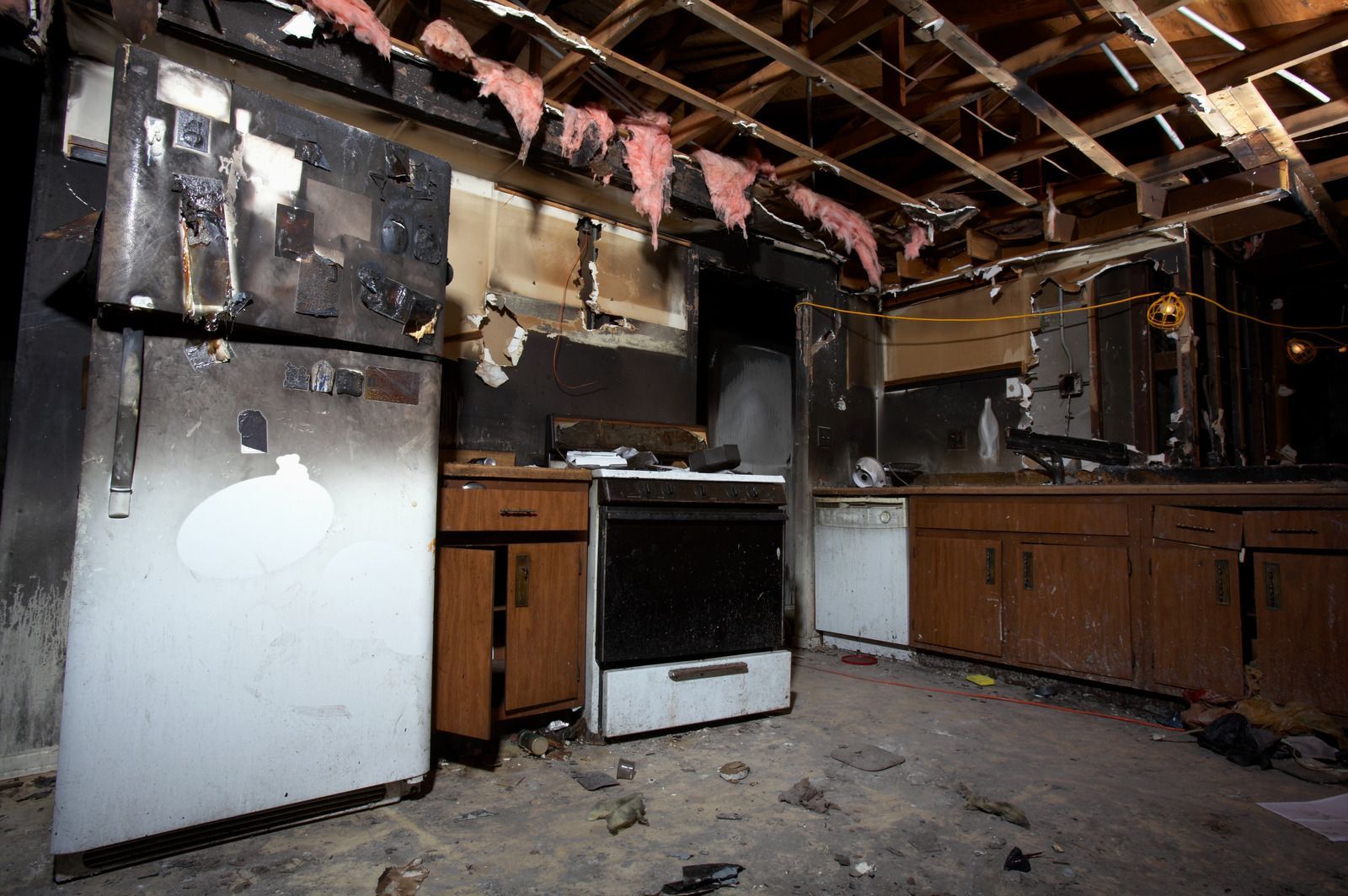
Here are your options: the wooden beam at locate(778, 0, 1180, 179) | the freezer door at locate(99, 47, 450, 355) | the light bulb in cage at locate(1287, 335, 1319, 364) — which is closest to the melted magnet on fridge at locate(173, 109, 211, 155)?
the freezer door at locate(99, 47, 450, 355)

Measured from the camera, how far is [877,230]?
4.18m

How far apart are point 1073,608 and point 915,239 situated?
2.32 metres

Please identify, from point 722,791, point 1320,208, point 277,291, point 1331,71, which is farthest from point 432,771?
point 1320,208

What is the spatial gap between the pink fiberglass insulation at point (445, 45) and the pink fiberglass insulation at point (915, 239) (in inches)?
108

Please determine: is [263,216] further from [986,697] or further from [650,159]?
[986,697]

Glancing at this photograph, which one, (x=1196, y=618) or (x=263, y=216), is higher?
(x=263, y=216)

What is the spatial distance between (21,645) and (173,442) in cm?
112

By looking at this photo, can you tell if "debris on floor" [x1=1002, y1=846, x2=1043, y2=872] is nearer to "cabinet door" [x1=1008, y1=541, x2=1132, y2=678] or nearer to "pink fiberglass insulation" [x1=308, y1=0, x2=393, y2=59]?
"cabinet door" [x1=1008, y1=541, x2=1132, y2=678]

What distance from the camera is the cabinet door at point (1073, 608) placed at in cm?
292

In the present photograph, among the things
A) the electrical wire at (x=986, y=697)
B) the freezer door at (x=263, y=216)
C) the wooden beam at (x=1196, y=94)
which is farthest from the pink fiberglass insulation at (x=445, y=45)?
the electrical wire at (x=986, y=697)

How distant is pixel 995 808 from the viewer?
1872 millimetres

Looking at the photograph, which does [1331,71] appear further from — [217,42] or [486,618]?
[217,42]

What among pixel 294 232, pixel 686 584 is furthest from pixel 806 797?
pixel 294 232

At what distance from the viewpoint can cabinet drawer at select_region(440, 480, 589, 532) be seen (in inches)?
87.0
